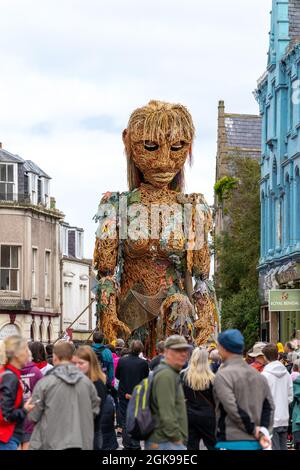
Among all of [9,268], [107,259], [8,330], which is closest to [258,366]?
[107,259]

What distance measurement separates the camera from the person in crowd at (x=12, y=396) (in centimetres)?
1286

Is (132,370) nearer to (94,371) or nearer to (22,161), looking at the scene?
(94,371)

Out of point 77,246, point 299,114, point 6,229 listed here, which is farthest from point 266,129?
point 77,246

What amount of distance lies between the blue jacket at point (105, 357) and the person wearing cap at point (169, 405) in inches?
292

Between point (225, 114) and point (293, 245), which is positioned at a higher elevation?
point (225, 114)

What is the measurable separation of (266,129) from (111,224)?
3024 centimetres

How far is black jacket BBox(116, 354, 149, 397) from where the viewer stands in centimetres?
1928

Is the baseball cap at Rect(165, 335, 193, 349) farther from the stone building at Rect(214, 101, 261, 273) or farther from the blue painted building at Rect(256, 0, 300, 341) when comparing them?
the stone building at Rect(214, 101, 261, 273)

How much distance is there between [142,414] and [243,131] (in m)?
53.2

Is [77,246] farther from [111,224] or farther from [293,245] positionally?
[111,224]

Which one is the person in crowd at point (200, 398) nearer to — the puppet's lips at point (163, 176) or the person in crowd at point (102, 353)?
the person in crowd at point (102, 353)

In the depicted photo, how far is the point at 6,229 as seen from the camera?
6097 centimetres

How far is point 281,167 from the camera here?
46938mm

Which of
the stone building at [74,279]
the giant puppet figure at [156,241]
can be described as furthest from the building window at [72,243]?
the giant puppet figure at [156,241]
